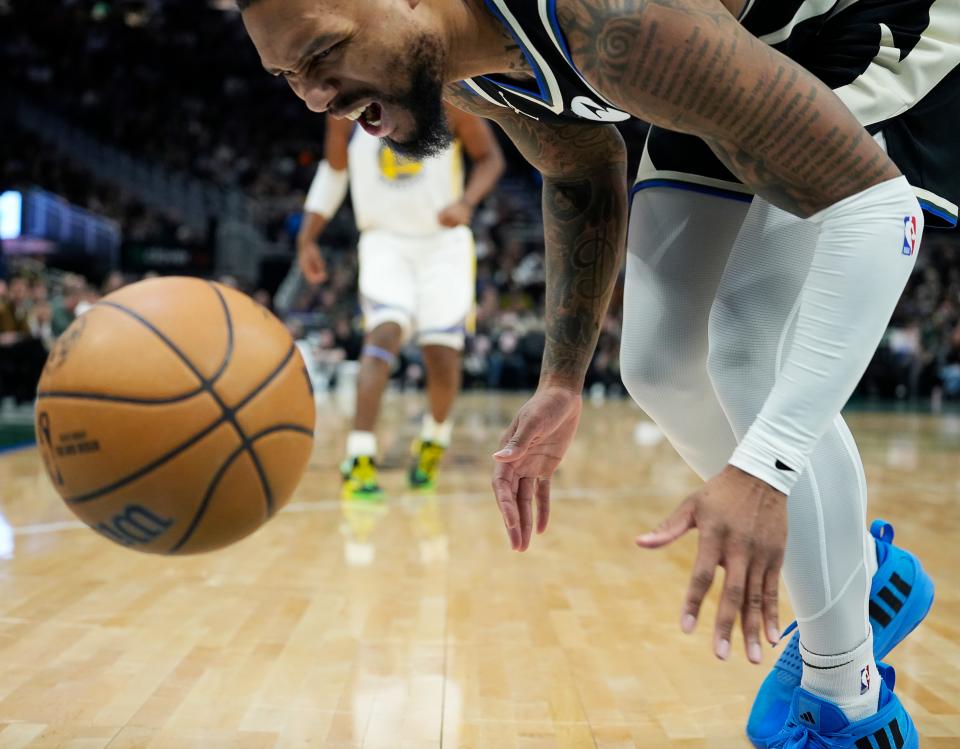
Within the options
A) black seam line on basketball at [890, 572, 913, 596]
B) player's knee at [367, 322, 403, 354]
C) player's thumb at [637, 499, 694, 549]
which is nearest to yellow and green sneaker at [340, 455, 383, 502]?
player's knee at [367, 322, 403, 354]

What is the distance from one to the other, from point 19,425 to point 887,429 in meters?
8.07

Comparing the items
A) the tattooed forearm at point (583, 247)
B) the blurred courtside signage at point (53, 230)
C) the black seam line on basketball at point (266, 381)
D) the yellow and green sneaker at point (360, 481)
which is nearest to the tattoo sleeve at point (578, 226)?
the tattooed forearm at point (583, 247)

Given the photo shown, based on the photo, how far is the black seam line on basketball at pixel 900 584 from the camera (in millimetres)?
1777

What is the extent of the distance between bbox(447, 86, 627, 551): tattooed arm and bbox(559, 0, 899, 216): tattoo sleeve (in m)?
0.61

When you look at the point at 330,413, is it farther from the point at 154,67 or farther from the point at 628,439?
the point at 154,67

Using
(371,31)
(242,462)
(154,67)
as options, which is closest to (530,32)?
(371,31)

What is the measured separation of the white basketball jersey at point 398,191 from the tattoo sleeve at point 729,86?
3951 mm

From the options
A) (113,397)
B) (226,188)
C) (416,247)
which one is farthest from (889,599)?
(226,188)

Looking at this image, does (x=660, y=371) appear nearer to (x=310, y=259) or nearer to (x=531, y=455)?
(x=531, y=455)

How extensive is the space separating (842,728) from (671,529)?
2.27 feet

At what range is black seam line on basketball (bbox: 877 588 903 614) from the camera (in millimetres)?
1764

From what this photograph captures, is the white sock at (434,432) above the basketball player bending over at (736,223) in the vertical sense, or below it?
below

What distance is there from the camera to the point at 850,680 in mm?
1606

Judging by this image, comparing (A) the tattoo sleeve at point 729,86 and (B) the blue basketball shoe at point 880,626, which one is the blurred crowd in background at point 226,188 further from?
(A) the tattoo sleeve at point 729,86
